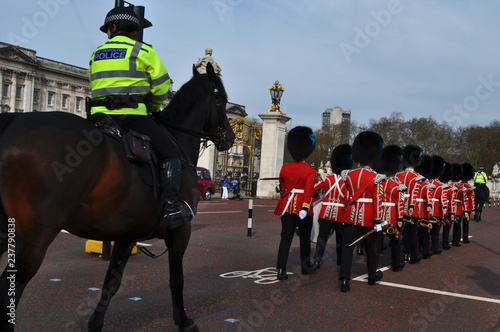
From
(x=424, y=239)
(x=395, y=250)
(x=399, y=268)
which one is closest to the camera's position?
(x=395, y=250)

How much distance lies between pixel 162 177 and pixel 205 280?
2.87 meters

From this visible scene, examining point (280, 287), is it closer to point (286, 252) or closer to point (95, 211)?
point (286, 252)

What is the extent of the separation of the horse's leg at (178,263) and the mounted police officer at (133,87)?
0.61 feet

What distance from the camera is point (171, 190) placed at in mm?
3867

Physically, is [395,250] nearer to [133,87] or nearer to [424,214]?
[424,214]

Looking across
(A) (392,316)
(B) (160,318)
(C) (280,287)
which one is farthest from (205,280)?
(A) (392,316)

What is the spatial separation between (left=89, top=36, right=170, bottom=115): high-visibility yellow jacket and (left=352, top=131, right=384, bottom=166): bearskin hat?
4.00 metres

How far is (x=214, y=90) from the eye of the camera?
15.3ft

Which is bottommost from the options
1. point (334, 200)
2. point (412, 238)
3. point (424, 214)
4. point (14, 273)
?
point (412, 238)

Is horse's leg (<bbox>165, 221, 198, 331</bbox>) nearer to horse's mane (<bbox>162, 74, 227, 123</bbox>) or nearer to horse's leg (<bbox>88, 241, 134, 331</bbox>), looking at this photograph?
horse's leg (<bbox>88, 241, 134, 331</bbox>)

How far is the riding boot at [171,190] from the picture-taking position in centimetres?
385

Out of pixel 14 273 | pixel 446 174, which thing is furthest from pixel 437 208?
pixel 14 273

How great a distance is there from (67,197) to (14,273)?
0.51 meters

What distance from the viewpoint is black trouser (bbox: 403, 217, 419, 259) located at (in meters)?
8.81
